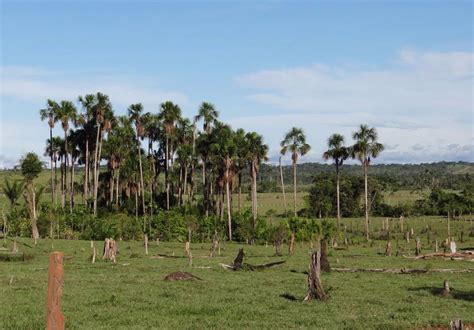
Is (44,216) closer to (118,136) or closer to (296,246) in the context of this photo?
(118,136)

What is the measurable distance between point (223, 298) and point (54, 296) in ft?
50.1

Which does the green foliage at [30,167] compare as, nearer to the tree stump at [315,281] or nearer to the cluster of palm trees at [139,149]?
the cluster of palm trees at [139,149]

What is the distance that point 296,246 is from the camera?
65.4 m

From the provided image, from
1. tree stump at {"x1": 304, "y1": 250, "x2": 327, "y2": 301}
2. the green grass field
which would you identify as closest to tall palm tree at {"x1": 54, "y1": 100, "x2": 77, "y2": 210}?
the green grass field

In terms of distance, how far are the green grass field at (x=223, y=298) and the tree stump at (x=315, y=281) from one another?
0.67 metres

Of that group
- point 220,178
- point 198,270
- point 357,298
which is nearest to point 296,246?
point 220,178

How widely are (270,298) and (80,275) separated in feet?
44.1

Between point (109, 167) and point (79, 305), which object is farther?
point (109, 167)

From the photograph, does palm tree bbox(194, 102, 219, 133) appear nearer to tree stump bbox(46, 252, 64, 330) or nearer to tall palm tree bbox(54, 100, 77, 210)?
tall palm tree bbox(54, 100, 77, 210)

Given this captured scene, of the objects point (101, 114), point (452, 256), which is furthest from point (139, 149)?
point (452, 256)

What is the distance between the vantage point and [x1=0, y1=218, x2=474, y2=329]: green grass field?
19.8m

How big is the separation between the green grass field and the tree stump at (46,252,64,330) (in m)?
9.06

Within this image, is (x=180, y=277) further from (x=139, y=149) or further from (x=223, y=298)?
(x=139, y=149)

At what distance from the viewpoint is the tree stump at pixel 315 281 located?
24.2 meters
